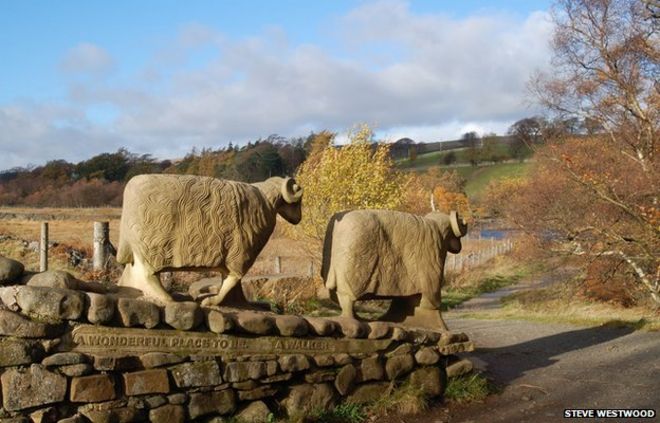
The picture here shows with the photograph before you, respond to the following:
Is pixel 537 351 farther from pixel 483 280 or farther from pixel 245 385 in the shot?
pixel 483 280

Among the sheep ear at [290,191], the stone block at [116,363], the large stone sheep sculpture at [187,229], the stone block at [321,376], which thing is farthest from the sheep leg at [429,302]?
the stone block at [116,363]

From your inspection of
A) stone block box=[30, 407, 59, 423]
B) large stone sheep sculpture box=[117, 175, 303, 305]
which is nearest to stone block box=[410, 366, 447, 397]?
large stone sheep sculpture box=[117, 175, 303, 305]

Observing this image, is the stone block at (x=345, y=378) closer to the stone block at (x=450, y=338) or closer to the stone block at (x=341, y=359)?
the stone block at (x=341, y=359)

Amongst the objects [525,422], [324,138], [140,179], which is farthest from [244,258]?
[324,138]

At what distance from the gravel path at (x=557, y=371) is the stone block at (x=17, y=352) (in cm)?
366

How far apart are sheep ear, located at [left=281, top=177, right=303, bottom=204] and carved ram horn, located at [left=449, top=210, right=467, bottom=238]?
2.31 metres

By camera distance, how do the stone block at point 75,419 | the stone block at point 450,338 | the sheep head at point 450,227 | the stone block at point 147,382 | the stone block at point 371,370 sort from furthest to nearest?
1. the sheep head at point 450,227
2. the stone block at point 450,338
3. the stone block at point 371,370
4. the stone block at point 147,382
5. the stone block at point 75,419

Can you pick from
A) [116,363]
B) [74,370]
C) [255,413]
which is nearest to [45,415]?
[74,370]

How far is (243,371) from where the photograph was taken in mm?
6082

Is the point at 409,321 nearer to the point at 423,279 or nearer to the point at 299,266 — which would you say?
the point at 423,279

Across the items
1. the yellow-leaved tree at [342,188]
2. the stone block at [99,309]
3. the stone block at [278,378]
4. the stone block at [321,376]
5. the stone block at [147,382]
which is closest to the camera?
the stone block at [99,309]

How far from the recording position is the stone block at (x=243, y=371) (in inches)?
237

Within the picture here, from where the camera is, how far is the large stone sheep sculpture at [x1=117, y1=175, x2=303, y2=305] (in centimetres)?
628

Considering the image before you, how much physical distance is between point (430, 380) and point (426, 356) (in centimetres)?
28
